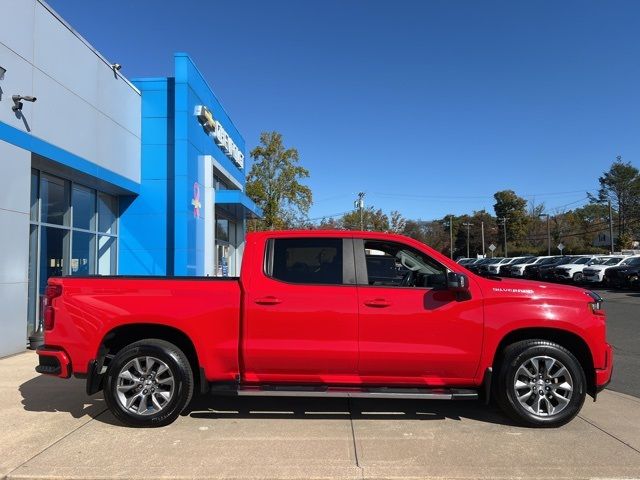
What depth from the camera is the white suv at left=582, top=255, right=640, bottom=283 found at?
27031mm

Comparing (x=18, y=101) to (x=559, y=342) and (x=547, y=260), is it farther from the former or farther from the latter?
(x=547, y=260)

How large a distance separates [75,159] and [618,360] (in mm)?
10670

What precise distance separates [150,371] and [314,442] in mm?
1746

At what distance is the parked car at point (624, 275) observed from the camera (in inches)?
904

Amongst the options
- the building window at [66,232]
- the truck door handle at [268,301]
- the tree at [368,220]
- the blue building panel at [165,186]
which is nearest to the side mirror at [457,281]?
the truck door handle at [268,301]

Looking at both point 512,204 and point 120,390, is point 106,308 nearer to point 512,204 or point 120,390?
point 120,390

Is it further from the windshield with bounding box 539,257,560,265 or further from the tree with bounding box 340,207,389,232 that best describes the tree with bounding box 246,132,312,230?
the tree with bounding box 340,207,389,232

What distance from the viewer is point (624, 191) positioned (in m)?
69.8

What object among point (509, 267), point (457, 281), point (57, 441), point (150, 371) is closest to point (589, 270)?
point (509, 267)

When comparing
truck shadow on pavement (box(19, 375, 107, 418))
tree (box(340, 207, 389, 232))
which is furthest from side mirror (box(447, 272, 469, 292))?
tree (box(340, 207, 389, 232))

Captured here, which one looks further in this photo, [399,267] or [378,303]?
[399,267]

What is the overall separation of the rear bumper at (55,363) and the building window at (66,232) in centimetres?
532

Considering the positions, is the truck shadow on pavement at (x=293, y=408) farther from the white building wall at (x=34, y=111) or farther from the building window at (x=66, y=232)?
the building window at (x=66, y=232)

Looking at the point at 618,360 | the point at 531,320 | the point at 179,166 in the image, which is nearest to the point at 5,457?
the point at 531,320
